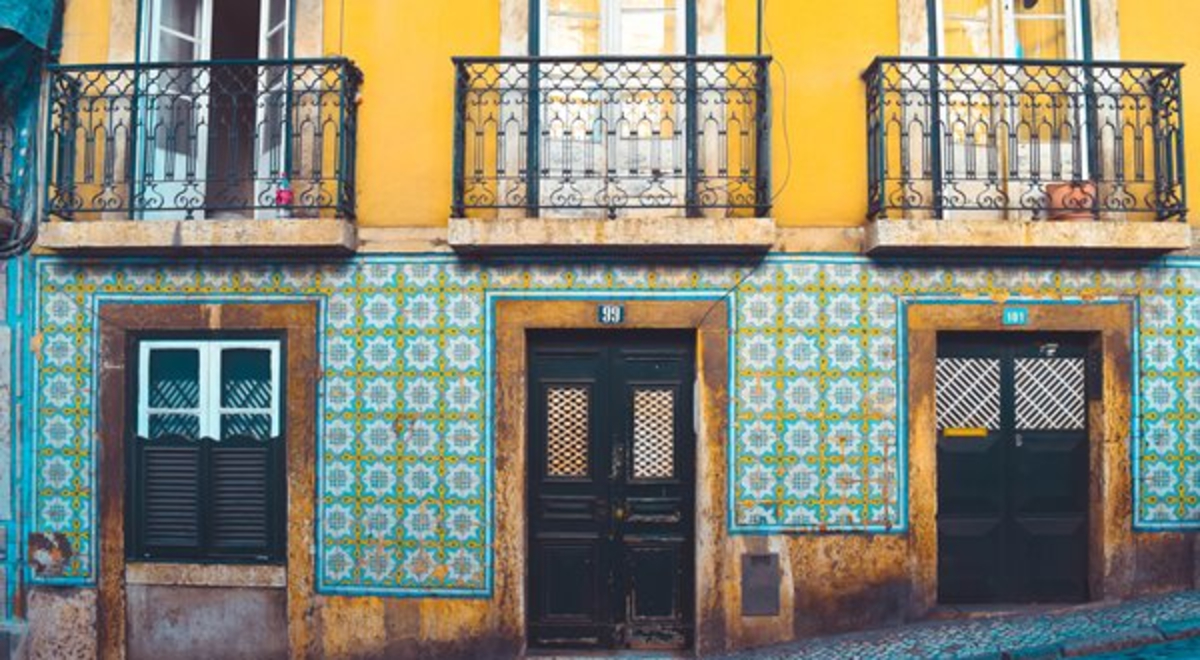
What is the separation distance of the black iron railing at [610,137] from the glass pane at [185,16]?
231 centimetres

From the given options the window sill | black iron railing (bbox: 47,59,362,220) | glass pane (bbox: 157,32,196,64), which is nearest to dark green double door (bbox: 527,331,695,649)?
the window sill

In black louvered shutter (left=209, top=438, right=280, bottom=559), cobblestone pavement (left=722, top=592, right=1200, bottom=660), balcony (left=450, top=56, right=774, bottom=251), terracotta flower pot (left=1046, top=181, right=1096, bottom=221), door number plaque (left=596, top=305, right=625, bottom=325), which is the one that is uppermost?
balcony (left=450, top=56, right=774, bottom=251)

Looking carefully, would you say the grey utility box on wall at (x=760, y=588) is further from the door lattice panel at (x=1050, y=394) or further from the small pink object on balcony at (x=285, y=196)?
the small pink object on balcony at (x=285, y=196)

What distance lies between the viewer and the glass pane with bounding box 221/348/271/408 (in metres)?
6.44

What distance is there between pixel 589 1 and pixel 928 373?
3.61 metres

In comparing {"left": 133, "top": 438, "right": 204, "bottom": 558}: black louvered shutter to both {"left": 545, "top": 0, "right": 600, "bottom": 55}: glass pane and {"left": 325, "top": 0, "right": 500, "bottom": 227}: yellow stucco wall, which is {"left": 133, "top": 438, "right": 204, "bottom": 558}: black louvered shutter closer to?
{"left": 325, "top": 0, "right": 500, "bottom": 227}: yellow stucco wall

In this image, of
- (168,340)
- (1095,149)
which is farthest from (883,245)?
(168,340)

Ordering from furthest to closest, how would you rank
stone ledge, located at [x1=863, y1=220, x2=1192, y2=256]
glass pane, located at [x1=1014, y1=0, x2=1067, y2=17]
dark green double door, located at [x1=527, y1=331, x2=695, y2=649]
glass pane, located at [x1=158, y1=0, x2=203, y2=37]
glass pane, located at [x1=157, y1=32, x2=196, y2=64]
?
glass pane, located at [x1=158, y1=0, x2=203, y2=37] < glass pane, located at [x1=157, y1=32, x2=196, y2=64] < glass pane, located at [x1=1014, y1=0, x2=1067, y2=17] < dark green double door, located at [x1=527, y1=331, x2=695, y2=649] < stone ledge, located at [x1=863, y1=220, x2=1192, y2=256]

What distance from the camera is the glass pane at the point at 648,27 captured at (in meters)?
6.50

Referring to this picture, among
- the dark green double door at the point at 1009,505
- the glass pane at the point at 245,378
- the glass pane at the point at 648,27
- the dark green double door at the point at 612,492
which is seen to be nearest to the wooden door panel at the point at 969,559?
the dark green double door at the point at 1009,505

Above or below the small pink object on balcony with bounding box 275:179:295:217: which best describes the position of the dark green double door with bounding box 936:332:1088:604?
below

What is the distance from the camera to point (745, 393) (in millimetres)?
6258

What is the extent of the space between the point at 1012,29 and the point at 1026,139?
0.83 meters

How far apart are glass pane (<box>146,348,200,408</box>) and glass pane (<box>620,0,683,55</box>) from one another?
3.87 metres
